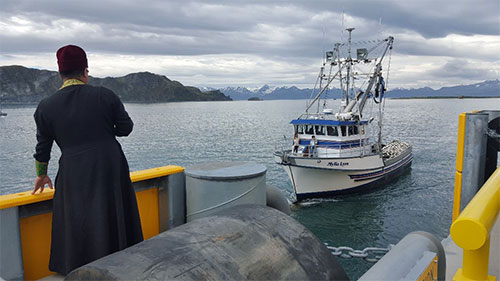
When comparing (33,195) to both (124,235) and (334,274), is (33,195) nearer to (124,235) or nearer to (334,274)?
(124,235)

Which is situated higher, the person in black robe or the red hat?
the red hat

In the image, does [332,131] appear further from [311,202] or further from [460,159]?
[460,159]

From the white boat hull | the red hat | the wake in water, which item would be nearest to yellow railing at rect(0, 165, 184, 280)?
the red hat

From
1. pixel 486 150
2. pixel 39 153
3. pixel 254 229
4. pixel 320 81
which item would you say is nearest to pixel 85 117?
pixel 39 153

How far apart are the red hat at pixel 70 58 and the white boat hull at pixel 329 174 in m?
17.2

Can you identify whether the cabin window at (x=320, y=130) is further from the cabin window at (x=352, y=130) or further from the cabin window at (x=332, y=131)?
the cabin window at (x=352, y=130)

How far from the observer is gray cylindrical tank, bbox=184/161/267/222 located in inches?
135

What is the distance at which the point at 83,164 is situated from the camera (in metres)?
2.54

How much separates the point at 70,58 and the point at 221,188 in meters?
1.59

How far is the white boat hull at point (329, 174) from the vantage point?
19.8 m

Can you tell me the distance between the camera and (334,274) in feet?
7.52

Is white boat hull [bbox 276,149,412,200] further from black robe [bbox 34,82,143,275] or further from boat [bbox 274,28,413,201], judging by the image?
black robe [bbox 34,82,143,275]

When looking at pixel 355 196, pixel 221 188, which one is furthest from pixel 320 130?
pixel 221 188

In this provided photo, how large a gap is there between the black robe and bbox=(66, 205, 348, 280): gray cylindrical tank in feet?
2.60
